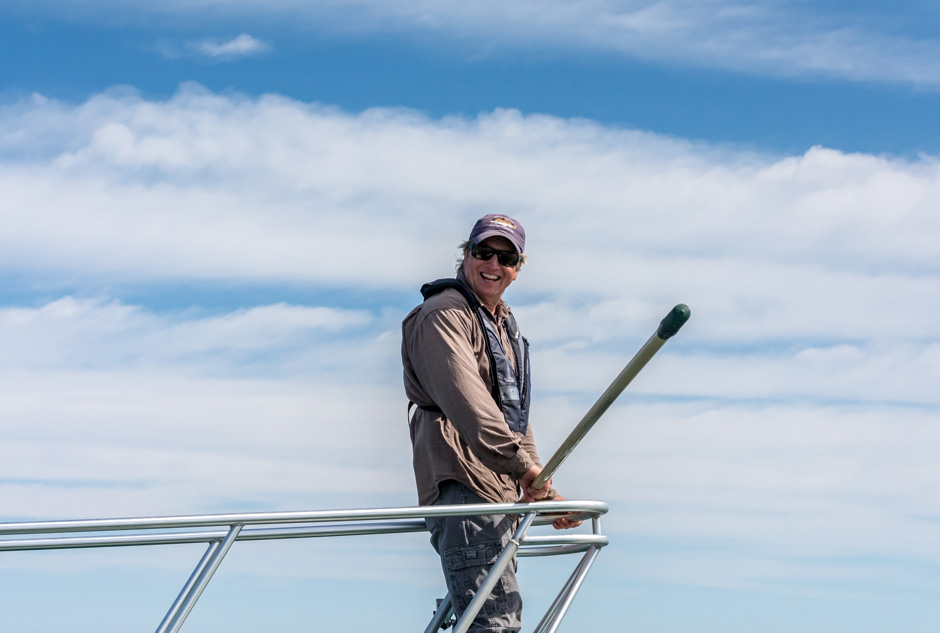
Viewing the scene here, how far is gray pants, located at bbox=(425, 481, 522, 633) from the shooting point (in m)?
4.88

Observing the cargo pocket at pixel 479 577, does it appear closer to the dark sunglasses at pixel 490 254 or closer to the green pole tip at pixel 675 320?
the green pole tip at pixel 675 320

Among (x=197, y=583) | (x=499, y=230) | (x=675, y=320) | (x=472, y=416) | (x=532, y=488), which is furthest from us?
(x=499, y=230)

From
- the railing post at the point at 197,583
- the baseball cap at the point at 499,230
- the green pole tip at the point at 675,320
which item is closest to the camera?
the green pole tip at the point at 675,320

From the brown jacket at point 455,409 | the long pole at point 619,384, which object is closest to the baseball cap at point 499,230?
the brown jacket at point 455,409

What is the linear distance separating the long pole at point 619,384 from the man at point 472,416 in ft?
0.31

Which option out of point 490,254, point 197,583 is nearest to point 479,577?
point 197,583

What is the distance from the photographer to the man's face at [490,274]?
219 inches

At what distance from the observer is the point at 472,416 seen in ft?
15.9

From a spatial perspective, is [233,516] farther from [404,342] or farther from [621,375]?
[621,375]

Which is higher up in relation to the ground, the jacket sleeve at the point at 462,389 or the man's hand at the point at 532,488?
the jacket sleeve at the point at 462,389

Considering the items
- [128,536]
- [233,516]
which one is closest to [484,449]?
[233,516]

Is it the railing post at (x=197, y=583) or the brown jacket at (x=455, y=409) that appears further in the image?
the brown jacket at (x=455, y=409)

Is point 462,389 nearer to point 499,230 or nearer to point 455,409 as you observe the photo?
point 455,409

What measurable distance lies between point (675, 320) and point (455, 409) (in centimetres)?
115
